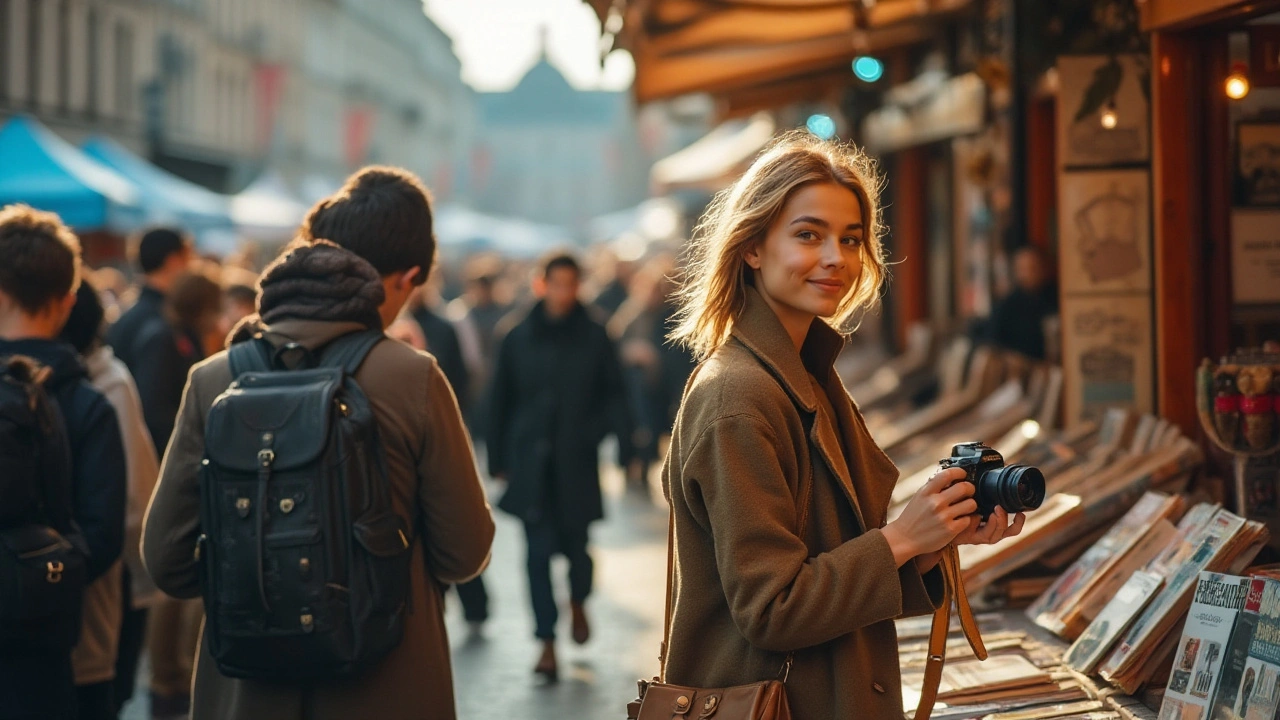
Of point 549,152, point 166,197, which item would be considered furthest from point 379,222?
point 549,152

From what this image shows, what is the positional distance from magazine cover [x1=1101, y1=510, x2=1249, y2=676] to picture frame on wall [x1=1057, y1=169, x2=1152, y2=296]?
6.43ft

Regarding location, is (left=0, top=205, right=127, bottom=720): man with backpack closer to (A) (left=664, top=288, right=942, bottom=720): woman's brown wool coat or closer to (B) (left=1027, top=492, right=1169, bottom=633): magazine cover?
(A) (left=664, top=288, right=942, bottom=720): woman's brown wool coat

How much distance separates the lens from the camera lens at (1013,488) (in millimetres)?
2777

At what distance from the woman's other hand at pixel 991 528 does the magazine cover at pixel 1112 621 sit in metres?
1.47

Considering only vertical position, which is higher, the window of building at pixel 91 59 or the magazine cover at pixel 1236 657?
the window of building at pixel 91 59

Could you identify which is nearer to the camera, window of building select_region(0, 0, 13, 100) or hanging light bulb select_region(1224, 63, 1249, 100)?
hanging light bulb select_region(1224, 63, 1249, 100)

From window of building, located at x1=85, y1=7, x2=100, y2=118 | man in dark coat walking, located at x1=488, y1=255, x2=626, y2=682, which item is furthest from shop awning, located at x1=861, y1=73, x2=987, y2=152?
window of building, located at x1=85, y1=7, x2=100, y2=118

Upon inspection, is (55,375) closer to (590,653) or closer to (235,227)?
(590,653)

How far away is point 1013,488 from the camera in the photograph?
2.78 meters

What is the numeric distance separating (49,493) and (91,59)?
105 feet

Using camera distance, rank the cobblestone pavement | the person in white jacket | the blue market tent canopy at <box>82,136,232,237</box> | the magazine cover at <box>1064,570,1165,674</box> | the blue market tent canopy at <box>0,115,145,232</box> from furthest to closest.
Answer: the blue market tent canopy at <box>82,136,232,237</box> < the blue market tent canopy at <box>0,115,145,232</box> < the cobblestone pavement < the person in white jacket < the magazine cover at <box>1064,570,1165,674</box>

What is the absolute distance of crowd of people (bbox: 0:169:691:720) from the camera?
12.8ft

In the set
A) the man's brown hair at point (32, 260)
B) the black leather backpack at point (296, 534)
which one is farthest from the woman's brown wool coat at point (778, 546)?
the man's brown hair at point (32, 260)

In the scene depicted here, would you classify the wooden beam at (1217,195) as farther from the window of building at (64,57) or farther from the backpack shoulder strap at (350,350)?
the window of building at (64,57)
